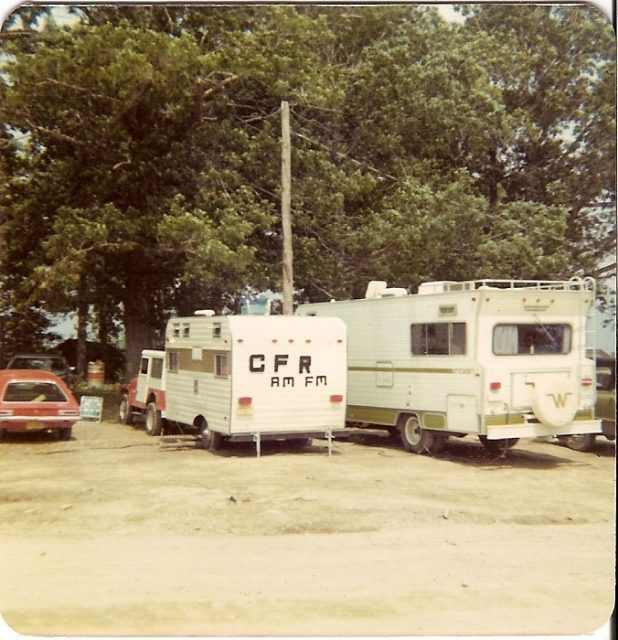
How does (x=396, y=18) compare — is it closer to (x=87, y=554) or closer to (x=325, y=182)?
(x=325, y=182)

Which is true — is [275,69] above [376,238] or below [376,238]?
above

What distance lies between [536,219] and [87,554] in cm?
673

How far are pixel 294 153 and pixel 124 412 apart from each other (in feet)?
15.1

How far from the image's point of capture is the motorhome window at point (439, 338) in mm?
10750

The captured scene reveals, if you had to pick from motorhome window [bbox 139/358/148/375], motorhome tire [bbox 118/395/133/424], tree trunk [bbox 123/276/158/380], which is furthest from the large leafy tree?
motorhome tire [bbox 118/395/133/424]

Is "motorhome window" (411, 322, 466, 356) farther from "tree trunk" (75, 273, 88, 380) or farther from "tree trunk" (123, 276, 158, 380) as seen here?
"tree trunk" (75, 273, 88, 380)

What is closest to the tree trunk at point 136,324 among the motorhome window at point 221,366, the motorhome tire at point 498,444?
the motorhome window at point 221,366

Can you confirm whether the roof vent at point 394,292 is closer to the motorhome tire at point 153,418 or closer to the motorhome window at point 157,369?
the motorhome window at point 157,369

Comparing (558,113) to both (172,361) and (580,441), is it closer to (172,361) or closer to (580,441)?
(580,441)

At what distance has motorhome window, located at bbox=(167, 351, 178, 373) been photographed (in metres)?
12.2

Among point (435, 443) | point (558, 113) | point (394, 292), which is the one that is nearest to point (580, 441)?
point (435, 443)

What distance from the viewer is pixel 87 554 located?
648cm

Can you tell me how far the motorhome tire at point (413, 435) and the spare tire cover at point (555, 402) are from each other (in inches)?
72.2

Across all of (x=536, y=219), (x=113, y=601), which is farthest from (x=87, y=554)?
(x=536, y=219)
